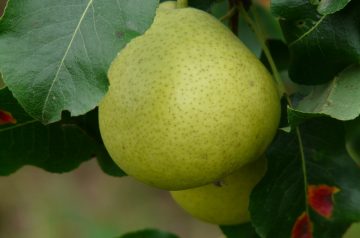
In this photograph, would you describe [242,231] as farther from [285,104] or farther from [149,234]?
[285,104]

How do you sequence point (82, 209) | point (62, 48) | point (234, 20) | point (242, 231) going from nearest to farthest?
point (62, 48) → point (234, 20) → point (242, 231) → point (82, 209)

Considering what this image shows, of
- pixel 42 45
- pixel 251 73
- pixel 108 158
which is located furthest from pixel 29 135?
pixel 251 73

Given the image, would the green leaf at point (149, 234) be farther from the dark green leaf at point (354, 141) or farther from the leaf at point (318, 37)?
the leaf at point (318, 37)

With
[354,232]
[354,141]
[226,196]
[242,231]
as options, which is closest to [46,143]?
[226,196]

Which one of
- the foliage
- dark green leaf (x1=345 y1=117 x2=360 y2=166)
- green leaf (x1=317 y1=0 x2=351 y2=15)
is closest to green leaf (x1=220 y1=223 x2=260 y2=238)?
the foliage

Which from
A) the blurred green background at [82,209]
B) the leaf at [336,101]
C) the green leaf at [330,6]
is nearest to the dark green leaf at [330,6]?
the green leaf at [330,6]

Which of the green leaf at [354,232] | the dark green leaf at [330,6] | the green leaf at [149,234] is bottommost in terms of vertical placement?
the green leaf at [354,232]

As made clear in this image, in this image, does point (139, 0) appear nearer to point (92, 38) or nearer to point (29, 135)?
point (92, 38)
